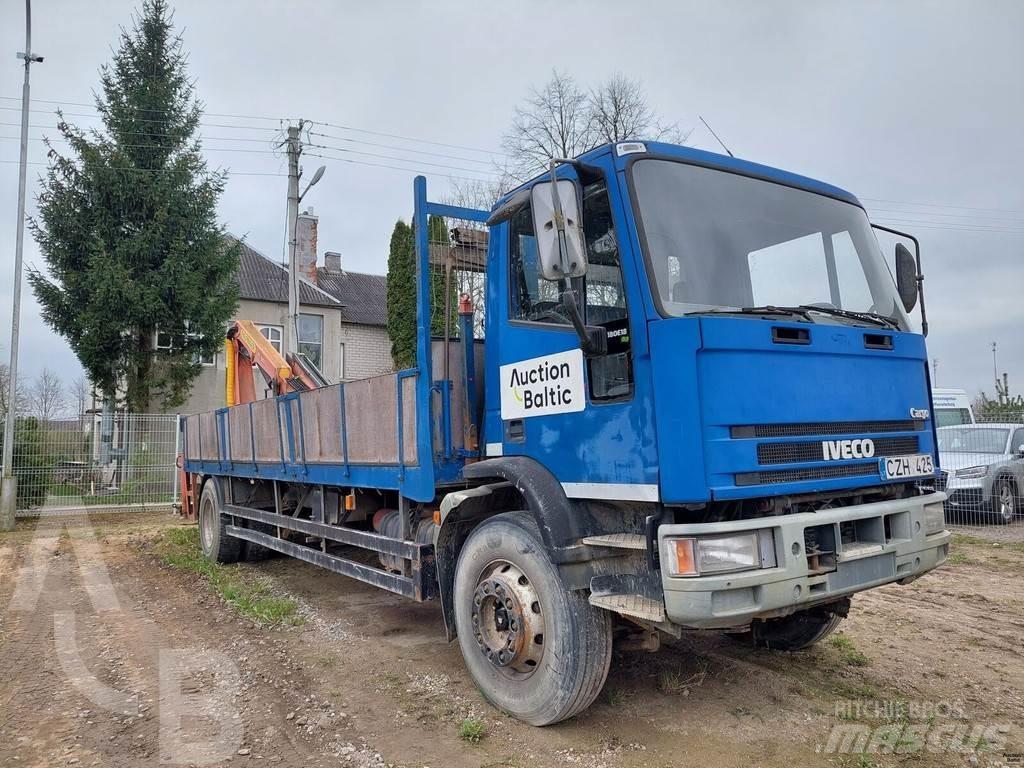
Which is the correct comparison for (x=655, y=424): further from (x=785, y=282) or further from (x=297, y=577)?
(x=297, y=577)

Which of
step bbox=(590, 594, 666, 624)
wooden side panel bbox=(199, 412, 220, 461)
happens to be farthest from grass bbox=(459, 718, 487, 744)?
wooden side panel bbox=(199, 412, 220, 461)

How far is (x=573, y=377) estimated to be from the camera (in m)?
3.60

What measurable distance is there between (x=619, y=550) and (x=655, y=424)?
0.68 m

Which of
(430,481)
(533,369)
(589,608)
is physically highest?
(533,369)

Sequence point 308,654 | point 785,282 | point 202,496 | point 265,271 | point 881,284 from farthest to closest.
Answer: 1. point 265,271
2. point 202,496
3. point 308,654
4. point 881,284
5. point 785,282

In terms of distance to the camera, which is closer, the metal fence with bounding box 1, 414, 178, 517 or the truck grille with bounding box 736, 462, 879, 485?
the truck grille with bounding box 736, 462, 879, 485

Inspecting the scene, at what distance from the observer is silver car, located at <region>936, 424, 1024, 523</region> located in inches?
413

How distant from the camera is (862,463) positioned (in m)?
3.51

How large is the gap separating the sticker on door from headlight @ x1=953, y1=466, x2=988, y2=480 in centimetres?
952

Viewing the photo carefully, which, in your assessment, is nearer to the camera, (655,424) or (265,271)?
(655,424)

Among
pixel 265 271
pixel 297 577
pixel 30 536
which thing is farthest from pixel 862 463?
pixel 265 271

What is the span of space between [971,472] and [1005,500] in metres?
0.68

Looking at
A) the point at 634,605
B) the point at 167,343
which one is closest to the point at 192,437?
the point at 634,605

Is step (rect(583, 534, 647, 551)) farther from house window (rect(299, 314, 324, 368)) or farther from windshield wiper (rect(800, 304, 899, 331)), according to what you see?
house window (rect(299, 314, 324, 368))
